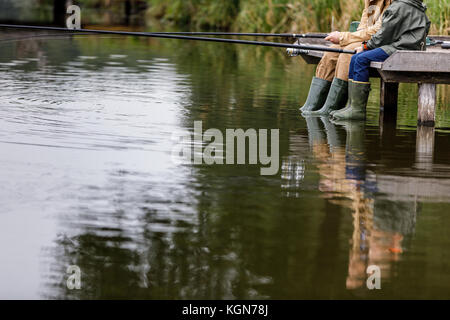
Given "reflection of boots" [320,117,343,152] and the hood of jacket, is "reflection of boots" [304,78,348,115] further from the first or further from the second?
the hood of jacket

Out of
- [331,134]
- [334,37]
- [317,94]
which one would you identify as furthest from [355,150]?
[317,94]

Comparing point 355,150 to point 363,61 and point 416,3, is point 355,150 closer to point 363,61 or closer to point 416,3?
point 363,61

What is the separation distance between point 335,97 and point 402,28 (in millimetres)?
1229

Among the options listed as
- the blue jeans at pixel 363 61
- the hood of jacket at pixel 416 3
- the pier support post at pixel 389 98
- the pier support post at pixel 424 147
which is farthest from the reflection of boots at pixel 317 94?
the hood of jacket at pixel 416 3

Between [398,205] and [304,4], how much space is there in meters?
19.1

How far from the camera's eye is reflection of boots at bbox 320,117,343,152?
906 cm

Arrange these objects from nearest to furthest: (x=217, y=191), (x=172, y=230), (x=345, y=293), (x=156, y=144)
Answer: (x=345, y=293) < (x=172, y=230) < (x=217, y=191) < (x=156, y=144)

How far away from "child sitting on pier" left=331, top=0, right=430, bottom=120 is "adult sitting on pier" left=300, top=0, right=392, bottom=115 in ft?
1.01

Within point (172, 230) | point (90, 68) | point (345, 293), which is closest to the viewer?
point (345, 293)

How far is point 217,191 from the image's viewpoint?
6758 mm

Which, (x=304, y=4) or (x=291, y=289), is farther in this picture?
(x=304, y=4)

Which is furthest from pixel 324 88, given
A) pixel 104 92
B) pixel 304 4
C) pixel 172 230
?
pixel 304 4

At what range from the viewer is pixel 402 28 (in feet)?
33.0

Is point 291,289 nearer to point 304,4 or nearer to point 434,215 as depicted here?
point 434,215
